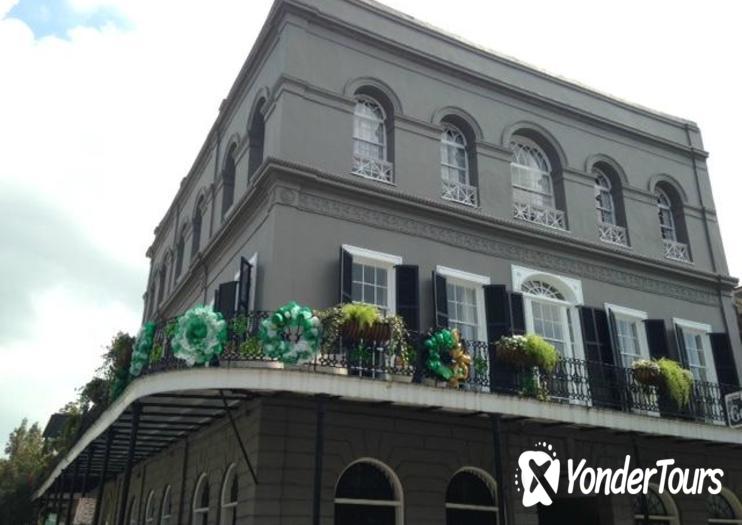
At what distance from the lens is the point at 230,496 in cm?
1111

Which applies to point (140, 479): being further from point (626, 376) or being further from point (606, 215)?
point (606, 215)

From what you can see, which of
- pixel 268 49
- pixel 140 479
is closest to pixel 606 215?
pixel 268 49

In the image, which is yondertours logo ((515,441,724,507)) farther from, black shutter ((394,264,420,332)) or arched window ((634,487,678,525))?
black shutter ((394,264,420,332))

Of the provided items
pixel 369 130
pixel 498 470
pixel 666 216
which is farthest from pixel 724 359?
pixel 369 130

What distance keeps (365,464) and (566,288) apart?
612 cm

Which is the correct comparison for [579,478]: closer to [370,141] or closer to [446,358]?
[446,358]

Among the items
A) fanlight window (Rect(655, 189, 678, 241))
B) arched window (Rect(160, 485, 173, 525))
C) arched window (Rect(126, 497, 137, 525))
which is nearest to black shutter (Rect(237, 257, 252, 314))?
arched window (Rect(160, 485, 173, 525))

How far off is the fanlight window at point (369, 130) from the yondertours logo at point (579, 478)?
6.32 meters

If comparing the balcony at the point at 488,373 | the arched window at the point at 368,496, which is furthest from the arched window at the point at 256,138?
the arched window at the point at 368,496

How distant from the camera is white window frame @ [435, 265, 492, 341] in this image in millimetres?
12703

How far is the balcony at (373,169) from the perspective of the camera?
42.7ft

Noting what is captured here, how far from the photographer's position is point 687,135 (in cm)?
1831

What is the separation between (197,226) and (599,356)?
10.8 metres

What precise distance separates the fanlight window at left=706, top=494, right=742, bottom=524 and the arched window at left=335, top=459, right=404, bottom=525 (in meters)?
7.08
